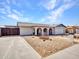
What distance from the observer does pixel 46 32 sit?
124ft

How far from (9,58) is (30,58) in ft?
5.04

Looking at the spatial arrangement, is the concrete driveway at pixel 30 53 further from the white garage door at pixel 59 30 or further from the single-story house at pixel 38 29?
the white garage door at pixel 59 30

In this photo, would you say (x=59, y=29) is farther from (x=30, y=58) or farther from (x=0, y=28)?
(x=30, y=58)

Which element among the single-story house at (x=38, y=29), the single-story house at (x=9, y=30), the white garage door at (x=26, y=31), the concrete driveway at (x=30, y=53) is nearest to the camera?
the concrete driveway at (x=30, y=53)

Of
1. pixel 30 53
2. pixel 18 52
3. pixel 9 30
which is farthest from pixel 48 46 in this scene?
pixel 9 30

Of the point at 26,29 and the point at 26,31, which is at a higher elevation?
the point at 26,29

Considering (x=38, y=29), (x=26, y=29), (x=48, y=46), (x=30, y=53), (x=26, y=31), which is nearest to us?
(x=30, y=53)

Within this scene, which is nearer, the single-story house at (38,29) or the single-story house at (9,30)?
the single-story house at (9,30)

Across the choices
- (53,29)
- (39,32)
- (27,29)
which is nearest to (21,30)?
(27,29)

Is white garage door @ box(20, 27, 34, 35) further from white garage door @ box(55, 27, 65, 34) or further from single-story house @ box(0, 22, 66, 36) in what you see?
white garage door @ box(55, 27, 65, 34)

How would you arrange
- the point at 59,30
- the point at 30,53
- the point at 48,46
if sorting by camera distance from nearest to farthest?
the point at 30,53 < the point at 48,46 < the point at 59,30

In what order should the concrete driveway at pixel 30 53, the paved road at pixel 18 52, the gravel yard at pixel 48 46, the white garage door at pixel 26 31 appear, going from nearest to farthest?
the concrete driveway at pixel 30 53, the paved road at pixel 18 52, the gravel yard at pixel 48 46, the white garage door at pixel 26 31

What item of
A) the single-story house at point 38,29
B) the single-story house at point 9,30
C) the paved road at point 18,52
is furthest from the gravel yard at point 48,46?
the single-story house at point 9,30

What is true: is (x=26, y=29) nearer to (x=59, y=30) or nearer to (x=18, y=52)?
(x=59, y=30)
